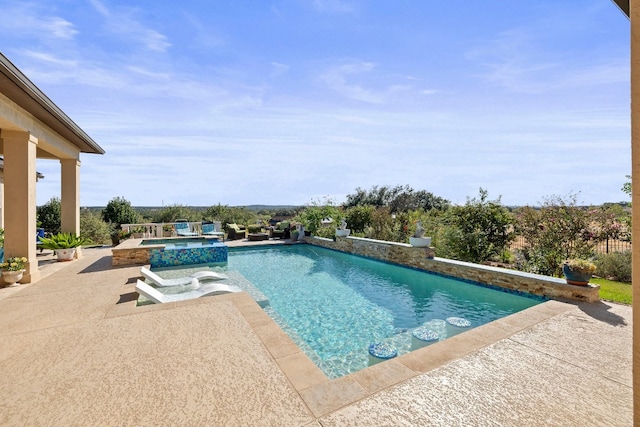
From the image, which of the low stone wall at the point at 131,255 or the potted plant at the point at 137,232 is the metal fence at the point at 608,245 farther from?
the potted plant at the point at 137,232

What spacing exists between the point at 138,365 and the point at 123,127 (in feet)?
40.9

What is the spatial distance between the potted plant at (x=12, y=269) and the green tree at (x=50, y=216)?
13.2m

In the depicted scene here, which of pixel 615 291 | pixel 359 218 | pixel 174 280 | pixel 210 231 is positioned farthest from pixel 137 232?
pixel 615 291

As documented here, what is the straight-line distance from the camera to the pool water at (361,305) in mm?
4832

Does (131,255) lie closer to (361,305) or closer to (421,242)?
(361,305)

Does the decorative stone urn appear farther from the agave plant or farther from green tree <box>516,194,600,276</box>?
green tree <box>516,194,600,276</box>

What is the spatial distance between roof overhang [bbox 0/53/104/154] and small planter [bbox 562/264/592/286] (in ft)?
34.1

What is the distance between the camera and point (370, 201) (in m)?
34.7

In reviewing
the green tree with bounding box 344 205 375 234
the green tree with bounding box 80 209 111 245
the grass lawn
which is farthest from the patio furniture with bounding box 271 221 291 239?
the grass lawn

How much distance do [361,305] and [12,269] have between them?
7.73 meters

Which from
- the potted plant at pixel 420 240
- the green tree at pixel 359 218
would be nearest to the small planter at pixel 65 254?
the potted plant at pixel 420 240

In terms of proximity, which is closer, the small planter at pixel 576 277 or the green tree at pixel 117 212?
the small planter at pixel 576 277

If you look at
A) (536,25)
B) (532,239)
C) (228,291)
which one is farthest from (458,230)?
(228,291)

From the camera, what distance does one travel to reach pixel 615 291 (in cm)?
633
